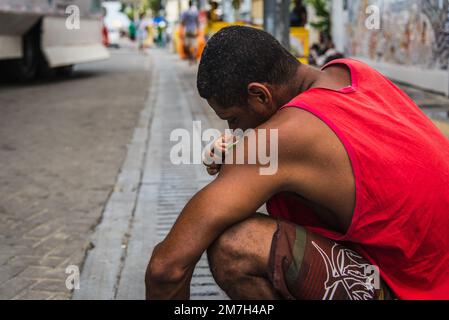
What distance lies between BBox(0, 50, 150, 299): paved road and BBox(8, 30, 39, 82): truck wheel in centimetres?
225

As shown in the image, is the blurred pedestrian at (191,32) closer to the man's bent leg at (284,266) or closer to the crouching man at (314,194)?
the crouching man at (314,194)

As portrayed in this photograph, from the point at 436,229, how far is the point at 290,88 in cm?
65

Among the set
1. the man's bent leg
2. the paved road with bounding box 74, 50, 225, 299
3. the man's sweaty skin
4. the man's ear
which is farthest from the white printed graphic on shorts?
the paved road with bounding box 74, 50, 225, 299

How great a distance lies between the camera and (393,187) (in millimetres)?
1977

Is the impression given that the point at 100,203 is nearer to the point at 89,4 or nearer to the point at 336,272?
the point at 336,272

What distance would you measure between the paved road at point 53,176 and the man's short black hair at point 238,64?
1567mm

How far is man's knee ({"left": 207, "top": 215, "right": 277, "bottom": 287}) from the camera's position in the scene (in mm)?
2062

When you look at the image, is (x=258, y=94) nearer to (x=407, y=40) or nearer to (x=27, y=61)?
(x=407, y=40)

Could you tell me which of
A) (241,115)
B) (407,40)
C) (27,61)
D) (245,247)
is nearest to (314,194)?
(245,247)

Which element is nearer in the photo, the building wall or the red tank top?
the red tank top

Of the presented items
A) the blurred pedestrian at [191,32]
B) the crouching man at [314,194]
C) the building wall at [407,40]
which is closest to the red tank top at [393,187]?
the crouching man at [314,194]

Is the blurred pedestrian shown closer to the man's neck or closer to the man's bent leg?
the man's neck

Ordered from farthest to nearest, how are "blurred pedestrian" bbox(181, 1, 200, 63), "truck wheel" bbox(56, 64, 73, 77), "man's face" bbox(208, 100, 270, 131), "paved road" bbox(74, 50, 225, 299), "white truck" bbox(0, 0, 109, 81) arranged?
"blurred pedestrian" bbox(181, 1, 200, 63)
"truck wheel" bbox(56, 64, 73, 77)
"white truck" bbox(0, 0, 109, 81)
"paved road" bbox(74, 50, 225, 299)
"man's face" bbox(208, 100, 270, 131)
